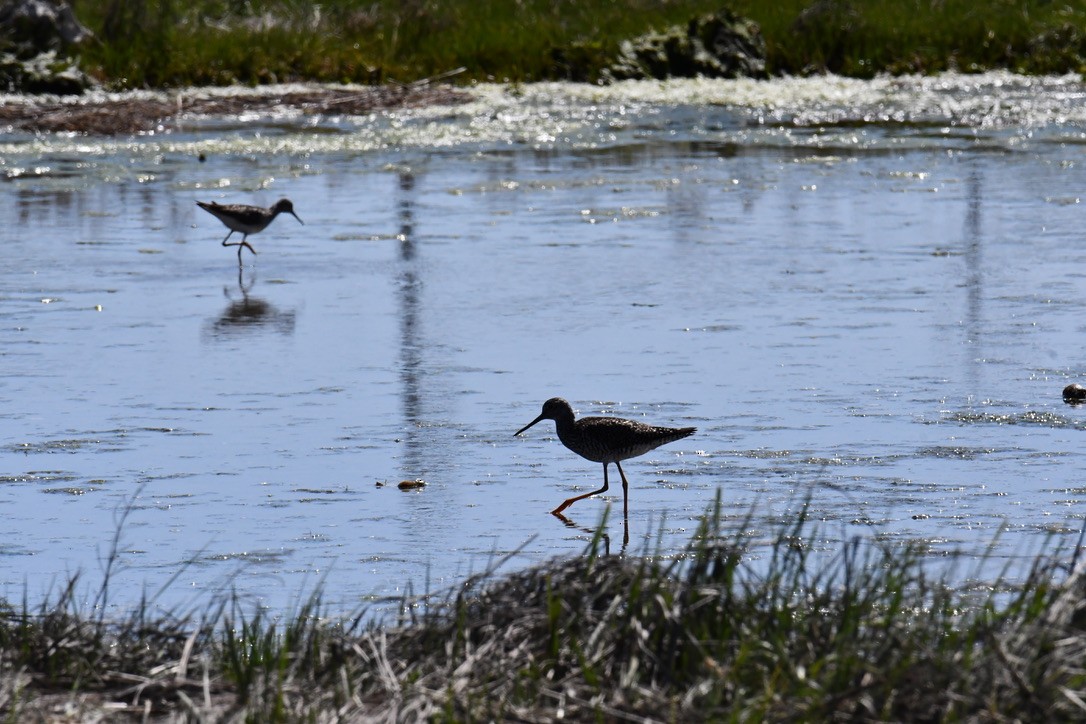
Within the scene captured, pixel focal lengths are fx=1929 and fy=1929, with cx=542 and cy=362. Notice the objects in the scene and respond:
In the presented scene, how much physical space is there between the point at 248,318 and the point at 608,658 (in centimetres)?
778

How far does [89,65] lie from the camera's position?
2714 centimetres

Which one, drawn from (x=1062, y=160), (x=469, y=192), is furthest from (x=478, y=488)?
(x=1062, y=160)

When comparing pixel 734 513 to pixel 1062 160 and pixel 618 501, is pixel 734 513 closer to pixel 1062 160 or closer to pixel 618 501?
pixel 618 501

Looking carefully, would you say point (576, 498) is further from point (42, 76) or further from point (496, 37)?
point (496, 37)

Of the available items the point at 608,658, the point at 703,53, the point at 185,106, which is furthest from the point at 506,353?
the point at 703,53

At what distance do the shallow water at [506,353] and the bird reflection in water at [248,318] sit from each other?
4 cm

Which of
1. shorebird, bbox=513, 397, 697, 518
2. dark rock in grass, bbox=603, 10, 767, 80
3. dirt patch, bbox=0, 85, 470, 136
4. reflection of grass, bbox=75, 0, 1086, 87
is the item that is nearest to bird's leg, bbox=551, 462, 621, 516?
shorebird, bbox=513, 397, 697, 518

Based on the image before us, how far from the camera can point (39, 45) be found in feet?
88.2

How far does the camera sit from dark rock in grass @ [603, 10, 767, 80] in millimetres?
Result: 29219

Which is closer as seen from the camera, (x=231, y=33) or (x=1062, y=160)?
(x=1062, y=160)

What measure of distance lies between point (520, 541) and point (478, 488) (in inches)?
31.1

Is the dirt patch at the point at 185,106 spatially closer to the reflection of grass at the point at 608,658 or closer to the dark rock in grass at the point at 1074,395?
the dark rock in grass at the point at 1074,395

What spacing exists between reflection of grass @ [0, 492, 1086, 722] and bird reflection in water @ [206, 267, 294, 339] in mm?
6343

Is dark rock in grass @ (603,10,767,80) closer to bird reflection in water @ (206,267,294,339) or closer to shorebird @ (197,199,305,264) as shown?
shorebird @ (197,199,305,264)
